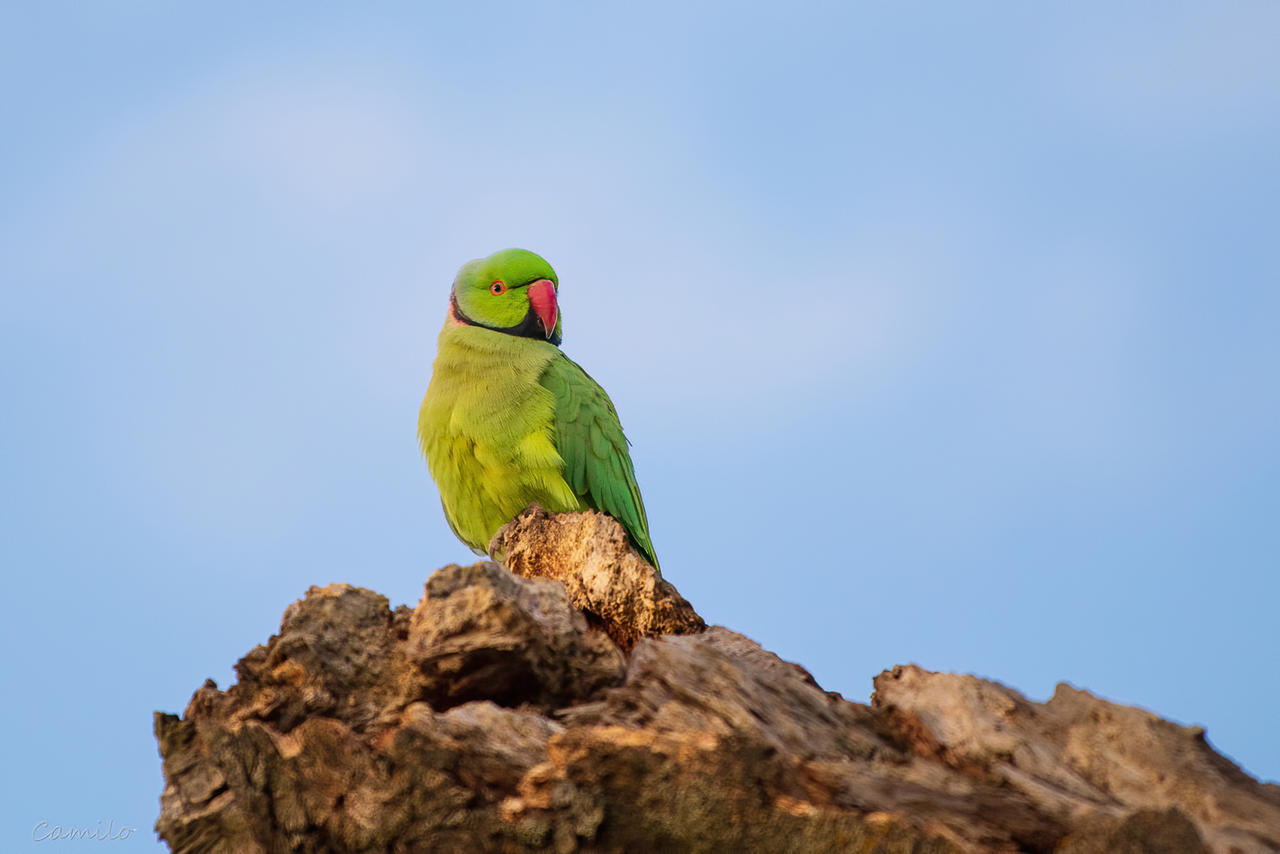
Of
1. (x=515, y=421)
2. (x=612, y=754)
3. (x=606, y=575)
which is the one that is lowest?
(x=612, y=754)

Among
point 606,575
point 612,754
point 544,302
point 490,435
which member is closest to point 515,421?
point 490,435

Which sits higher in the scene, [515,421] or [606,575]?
[515,421]

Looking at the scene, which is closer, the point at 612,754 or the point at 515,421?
the point at 612,754

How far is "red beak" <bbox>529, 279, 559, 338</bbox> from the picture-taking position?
8953 mm

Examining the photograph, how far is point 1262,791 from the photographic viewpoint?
338cm

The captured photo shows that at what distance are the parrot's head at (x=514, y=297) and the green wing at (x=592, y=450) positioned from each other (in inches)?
18.5

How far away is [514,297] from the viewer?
8.95 meters

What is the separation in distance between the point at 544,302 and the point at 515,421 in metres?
1.38

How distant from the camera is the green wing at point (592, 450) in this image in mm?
8250

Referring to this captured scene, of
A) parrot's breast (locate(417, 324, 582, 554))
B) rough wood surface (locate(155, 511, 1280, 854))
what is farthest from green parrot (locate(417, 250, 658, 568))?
rough wood surface (locate(155, 511, 1280, 854))

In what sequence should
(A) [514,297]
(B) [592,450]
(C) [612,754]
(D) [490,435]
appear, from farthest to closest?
1. (A) [514,297]
2. (B) [592,450]
3. (D) [490,435]
4. (C) [612,754]

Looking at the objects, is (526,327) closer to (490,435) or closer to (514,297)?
(514,297)

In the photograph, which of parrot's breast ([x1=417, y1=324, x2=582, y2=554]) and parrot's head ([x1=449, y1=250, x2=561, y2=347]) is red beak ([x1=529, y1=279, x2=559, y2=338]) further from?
parrot's breast ([x1=417, y1=324, x2=582, y2=554])

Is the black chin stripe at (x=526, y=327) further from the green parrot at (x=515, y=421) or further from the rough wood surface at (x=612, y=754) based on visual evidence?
the rough wood surface at (x=612, y=754)
